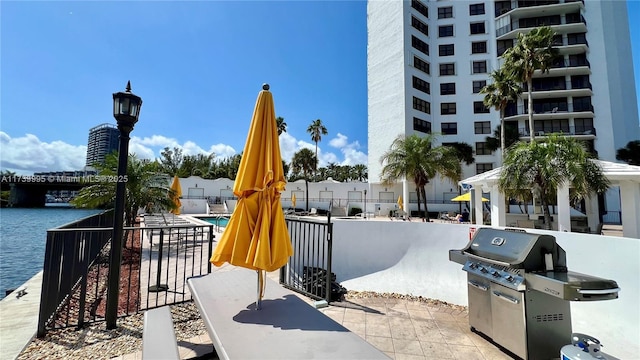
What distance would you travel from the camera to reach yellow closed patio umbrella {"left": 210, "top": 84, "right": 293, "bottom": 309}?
248 centimetres

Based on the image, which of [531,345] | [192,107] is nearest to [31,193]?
[192,107]

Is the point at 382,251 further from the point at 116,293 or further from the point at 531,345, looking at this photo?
the point at 116,293

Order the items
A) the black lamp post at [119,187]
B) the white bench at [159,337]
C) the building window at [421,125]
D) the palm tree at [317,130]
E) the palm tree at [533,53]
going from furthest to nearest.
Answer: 1. the palm tree at [317,130]
2. the building window at [421,125]
3. the palm tree at [533,53]
4. the black lamp post at [119,187]
5. the white bench at [159,337]

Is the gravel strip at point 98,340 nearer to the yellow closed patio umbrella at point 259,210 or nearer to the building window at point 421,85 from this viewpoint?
the yellow closed patio umbrella at point 259,210

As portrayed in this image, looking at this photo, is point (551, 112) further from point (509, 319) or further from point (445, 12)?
point (509, 319)

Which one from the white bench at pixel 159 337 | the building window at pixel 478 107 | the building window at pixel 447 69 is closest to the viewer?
the white bench at pixel 159 337

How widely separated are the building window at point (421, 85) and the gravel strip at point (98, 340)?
1209 inches

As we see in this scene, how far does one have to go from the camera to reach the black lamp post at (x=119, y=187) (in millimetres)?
3281

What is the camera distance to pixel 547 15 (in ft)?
96.4

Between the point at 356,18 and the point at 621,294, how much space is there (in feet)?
125

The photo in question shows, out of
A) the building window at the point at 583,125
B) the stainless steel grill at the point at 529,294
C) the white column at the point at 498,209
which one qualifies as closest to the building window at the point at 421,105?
the building window at the point at 583,125

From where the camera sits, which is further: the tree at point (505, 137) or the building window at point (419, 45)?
the building window at point (419, 45)

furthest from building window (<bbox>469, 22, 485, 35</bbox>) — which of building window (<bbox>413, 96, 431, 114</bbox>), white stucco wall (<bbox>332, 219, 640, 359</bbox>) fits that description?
white stucco wall (<bbox>332, 219, 640, 359</bbox>)

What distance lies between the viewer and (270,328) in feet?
6.52
